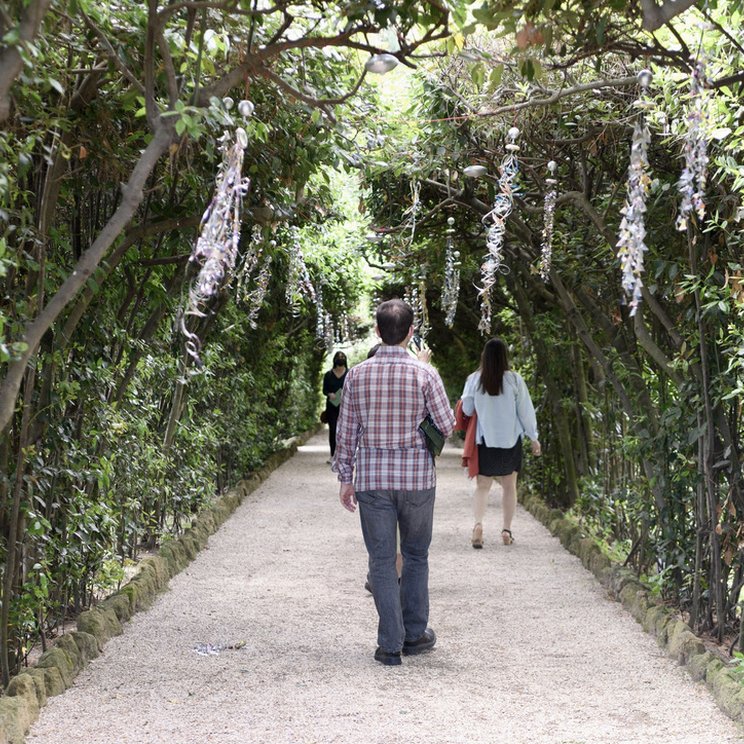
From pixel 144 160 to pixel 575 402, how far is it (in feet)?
22.2

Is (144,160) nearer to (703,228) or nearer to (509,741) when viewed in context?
(509,741)

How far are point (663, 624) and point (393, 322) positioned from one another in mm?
1900

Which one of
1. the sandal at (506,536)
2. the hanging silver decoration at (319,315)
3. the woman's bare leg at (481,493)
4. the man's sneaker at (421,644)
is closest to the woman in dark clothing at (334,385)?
the hanging silver decoration at (319,315)

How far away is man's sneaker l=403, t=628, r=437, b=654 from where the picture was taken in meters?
4.82

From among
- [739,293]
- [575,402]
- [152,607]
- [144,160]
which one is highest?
[144,160]

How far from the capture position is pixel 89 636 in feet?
15.4

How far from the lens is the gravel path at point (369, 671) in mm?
3779

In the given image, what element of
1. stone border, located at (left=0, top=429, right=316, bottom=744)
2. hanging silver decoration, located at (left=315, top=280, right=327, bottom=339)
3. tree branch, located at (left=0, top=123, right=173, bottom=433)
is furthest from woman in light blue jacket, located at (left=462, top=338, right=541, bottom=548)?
tree branch, located at (left=0, top=123, right=173, bottom=433)

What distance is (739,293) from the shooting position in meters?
4.02

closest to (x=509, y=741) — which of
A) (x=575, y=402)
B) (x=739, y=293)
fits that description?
(x=739, y=293)

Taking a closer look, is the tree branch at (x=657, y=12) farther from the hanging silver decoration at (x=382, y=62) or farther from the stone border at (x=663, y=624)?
the stone border at (x=663, y=624)

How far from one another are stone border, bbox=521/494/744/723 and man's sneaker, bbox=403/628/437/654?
1.05 m

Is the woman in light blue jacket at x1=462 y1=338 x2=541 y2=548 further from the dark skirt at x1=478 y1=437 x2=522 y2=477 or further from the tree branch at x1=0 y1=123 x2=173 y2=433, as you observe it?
the tree branch at x1=0 y1=123 x2=173 y2=433

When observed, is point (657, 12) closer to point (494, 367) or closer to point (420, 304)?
point (494, 367)
